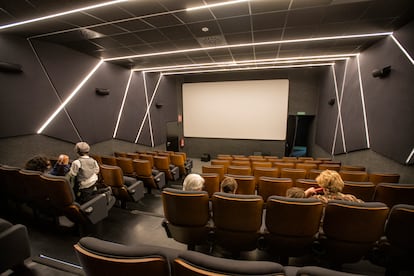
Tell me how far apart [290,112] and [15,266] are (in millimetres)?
9592

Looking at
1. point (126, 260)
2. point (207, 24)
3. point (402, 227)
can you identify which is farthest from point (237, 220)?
point (207, 24)

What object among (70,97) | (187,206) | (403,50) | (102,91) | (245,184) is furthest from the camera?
(102,91)

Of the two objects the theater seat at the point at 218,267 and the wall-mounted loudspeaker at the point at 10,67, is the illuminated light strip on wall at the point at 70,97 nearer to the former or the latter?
the wall-mounted loudspeaker at the point at 10,67

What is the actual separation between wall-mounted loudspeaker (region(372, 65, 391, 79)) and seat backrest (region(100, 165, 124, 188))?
19.1 feet

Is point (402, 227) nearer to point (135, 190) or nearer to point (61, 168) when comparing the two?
point (135, 190)

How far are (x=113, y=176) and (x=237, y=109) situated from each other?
7.20m

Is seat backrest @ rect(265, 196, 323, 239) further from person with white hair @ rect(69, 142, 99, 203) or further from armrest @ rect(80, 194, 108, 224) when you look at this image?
person with white hair @ rect(69, 142, 99, 203)

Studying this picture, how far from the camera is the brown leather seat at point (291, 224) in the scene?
1704 millimetres

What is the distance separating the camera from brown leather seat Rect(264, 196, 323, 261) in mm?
1704

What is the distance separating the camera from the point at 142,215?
10.4 ft

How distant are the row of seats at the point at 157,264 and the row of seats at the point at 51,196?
62.4 inches

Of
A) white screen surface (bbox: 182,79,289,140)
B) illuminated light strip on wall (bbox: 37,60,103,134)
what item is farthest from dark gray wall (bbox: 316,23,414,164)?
illuminated light strip on wall (bbox: 37,60,103,134)

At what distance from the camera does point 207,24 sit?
12.4 feet

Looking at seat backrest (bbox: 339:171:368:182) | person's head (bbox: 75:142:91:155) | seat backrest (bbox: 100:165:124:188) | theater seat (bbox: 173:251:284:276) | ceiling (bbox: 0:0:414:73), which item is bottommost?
seat backrest (bbox: 339:171:368:182)
